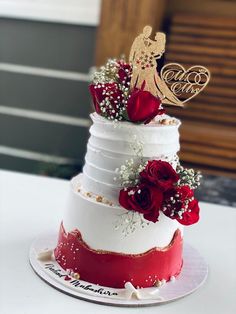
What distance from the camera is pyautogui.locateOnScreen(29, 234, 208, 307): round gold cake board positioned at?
0.92m

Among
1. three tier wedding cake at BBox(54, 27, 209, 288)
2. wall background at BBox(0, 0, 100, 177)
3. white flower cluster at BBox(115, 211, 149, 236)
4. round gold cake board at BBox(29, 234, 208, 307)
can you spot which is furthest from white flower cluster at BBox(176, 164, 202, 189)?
wall background at BBox(0, 0, 100, 177)

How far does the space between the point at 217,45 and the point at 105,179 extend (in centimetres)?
206

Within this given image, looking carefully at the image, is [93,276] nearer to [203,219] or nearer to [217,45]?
[203,219]

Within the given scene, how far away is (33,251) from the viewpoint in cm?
107

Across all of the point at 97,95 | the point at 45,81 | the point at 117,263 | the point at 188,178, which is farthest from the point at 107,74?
the point at 45,81

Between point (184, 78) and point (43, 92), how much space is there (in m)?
2.19

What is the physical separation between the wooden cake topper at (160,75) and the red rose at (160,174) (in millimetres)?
153

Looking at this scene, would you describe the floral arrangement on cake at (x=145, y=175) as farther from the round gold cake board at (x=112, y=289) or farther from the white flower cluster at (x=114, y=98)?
the round gold cake board at (x=112, y=289)

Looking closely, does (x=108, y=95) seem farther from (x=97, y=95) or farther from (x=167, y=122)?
(x=167, y=122)

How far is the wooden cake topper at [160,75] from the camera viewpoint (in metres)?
0.97

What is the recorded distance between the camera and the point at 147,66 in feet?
3.20

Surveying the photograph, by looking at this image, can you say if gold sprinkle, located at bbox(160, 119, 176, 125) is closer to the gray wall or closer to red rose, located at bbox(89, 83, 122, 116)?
red rose, located at bbox(89, 83, 122, 116)

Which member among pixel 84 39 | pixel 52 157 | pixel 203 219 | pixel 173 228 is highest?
pixel 84 39

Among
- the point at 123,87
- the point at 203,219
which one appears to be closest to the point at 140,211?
the point at 123,87
